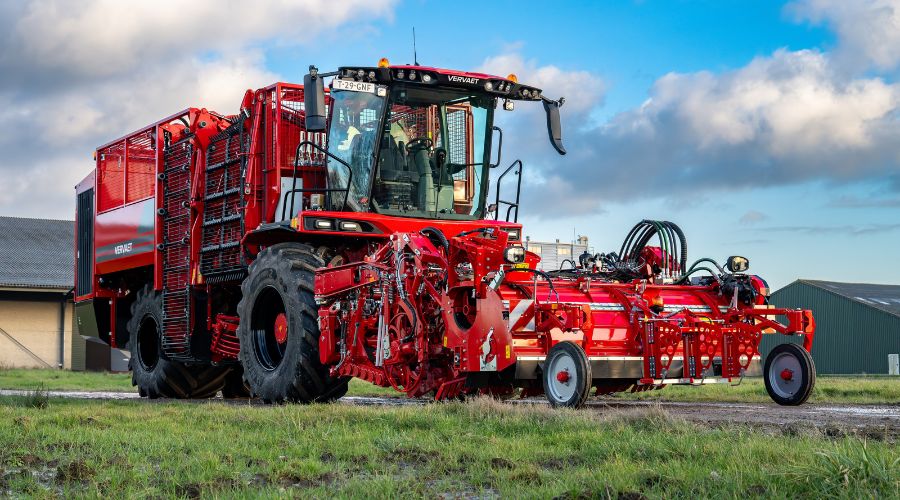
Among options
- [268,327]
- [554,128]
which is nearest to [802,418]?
[554,128]

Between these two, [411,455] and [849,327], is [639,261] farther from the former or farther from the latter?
[849,327]

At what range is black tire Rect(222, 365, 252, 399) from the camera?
17.9 metres

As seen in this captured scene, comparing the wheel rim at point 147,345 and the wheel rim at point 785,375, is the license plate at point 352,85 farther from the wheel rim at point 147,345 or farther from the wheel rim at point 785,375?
the wheel rim at point 147,345

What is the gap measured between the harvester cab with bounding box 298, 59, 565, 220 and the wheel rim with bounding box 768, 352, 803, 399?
390cm

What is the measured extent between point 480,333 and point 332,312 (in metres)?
2.45

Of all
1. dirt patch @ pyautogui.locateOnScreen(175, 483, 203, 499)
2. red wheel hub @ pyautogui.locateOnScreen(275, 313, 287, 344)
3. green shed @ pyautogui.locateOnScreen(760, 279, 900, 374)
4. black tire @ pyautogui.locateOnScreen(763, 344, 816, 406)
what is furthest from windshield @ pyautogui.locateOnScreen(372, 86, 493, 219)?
green shed @ pyautogui.locateOnScreen(760, 279, 900, 374)

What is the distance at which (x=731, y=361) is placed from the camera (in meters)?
11.7

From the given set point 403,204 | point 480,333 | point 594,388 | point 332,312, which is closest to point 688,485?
point 480,333

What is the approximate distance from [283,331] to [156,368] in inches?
194

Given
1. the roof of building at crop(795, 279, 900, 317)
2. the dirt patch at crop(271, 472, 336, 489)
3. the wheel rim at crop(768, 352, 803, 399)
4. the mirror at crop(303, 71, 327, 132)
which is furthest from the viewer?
the roof of building at crop(795, 279, 900, 317)

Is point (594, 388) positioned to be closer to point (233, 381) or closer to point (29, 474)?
point (29, 474)

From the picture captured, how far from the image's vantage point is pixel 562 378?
34.0ft

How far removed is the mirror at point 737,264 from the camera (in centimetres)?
1287

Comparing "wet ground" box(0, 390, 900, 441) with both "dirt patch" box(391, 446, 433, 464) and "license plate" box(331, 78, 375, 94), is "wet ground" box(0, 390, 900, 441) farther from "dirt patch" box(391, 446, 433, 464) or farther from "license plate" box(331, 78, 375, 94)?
"license plate" box(331, 78, 375, 94)
